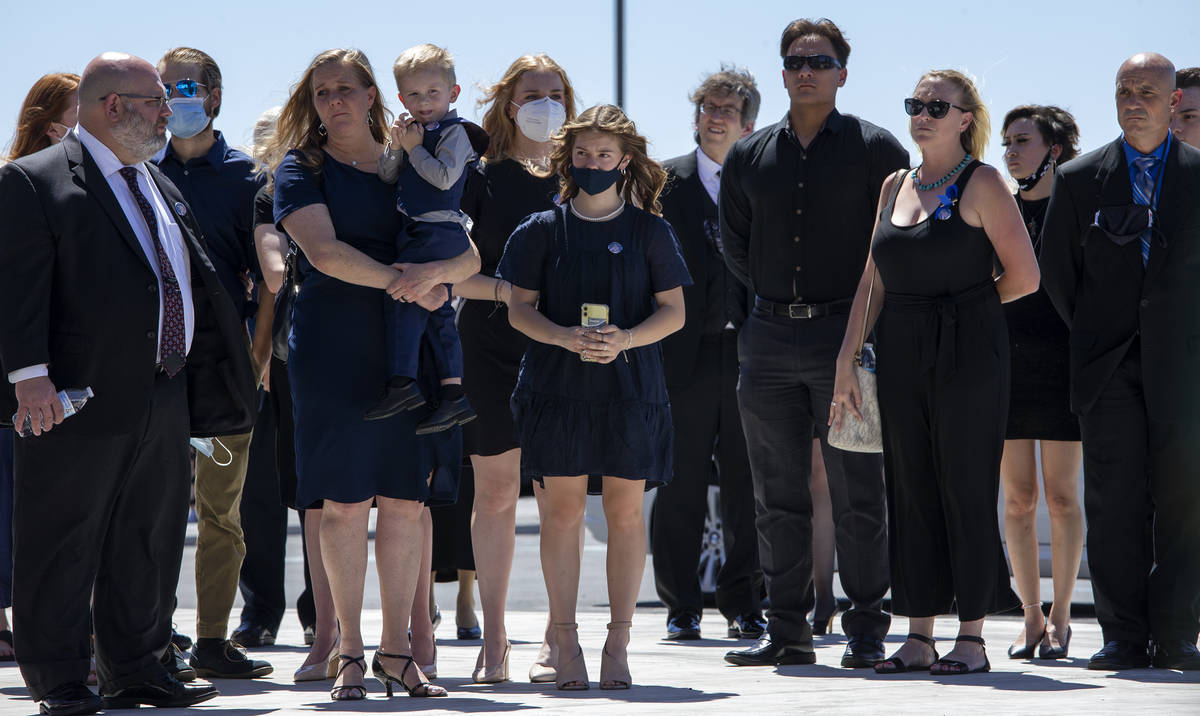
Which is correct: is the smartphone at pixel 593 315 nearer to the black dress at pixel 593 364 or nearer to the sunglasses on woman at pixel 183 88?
the black dress at pixel 593 364

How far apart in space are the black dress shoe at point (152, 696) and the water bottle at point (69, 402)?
91cm

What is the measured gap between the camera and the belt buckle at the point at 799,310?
6301 millimetres

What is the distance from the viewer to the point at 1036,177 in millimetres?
6809

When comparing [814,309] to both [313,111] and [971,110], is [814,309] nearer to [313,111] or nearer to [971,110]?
[971,110]

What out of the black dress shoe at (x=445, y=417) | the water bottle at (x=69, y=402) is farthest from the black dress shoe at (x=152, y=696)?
the black dress shoe at (x=445, y=417)

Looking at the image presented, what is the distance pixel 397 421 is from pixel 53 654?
1297mm

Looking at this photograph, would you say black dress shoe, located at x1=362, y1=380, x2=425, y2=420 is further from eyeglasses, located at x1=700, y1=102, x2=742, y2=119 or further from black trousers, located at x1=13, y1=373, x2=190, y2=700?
eyeglasses, located at x1=700, y1=102, x2=742, y2=119

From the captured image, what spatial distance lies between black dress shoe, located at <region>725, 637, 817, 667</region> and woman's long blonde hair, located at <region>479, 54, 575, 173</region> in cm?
224

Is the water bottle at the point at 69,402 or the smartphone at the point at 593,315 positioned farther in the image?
the smartphone at the point at 593,315

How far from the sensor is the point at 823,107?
6.47 m

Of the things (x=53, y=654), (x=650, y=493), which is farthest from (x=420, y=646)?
(x=650, y=493)

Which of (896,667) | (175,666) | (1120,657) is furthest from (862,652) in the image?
(175,666)

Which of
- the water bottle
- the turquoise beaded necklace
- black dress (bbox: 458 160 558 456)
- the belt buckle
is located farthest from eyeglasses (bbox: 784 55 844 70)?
the water bottle

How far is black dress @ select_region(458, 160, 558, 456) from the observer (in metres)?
6.05
